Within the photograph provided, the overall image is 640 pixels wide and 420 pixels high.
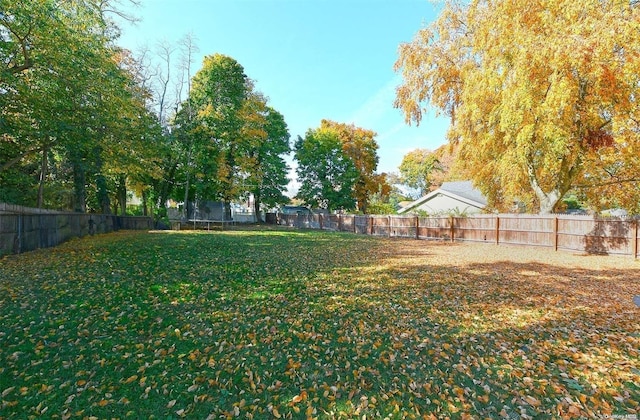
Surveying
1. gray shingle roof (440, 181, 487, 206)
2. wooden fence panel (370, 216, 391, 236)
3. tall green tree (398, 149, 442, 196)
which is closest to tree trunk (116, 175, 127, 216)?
wooden fence panel (370, 216, 391, 236)

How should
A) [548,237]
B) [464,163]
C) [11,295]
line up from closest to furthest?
[11,295]
[548,237]
[464,163]

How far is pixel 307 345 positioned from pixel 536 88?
1121 cm

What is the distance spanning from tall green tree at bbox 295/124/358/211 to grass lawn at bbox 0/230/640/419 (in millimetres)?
22571

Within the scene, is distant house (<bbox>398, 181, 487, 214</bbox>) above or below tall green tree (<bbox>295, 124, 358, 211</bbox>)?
below

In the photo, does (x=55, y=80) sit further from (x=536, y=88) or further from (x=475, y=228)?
(x=475, y=228)

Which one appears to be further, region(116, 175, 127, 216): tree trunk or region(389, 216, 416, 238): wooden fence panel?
region(116, 175, 127, 216): tree trunk

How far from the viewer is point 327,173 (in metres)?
29.2

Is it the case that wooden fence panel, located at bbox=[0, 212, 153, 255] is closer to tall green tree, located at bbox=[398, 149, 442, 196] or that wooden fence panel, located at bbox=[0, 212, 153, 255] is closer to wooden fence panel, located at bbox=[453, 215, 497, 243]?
wooden fence panel, located at bbox=[453, 215, 497, 243]

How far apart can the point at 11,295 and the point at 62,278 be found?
0.97 m

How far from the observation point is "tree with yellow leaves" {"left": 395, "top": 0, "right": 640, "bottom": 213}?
8.33m

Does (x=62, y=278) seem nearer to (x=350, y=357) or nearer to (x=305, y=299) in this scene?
(x=305, y=299)

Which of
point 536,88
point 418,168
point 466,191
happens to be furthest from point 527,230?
point 418,168

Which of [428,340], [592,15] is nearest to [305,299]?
[428,340]

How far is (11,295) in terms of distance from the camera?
4.48 m
